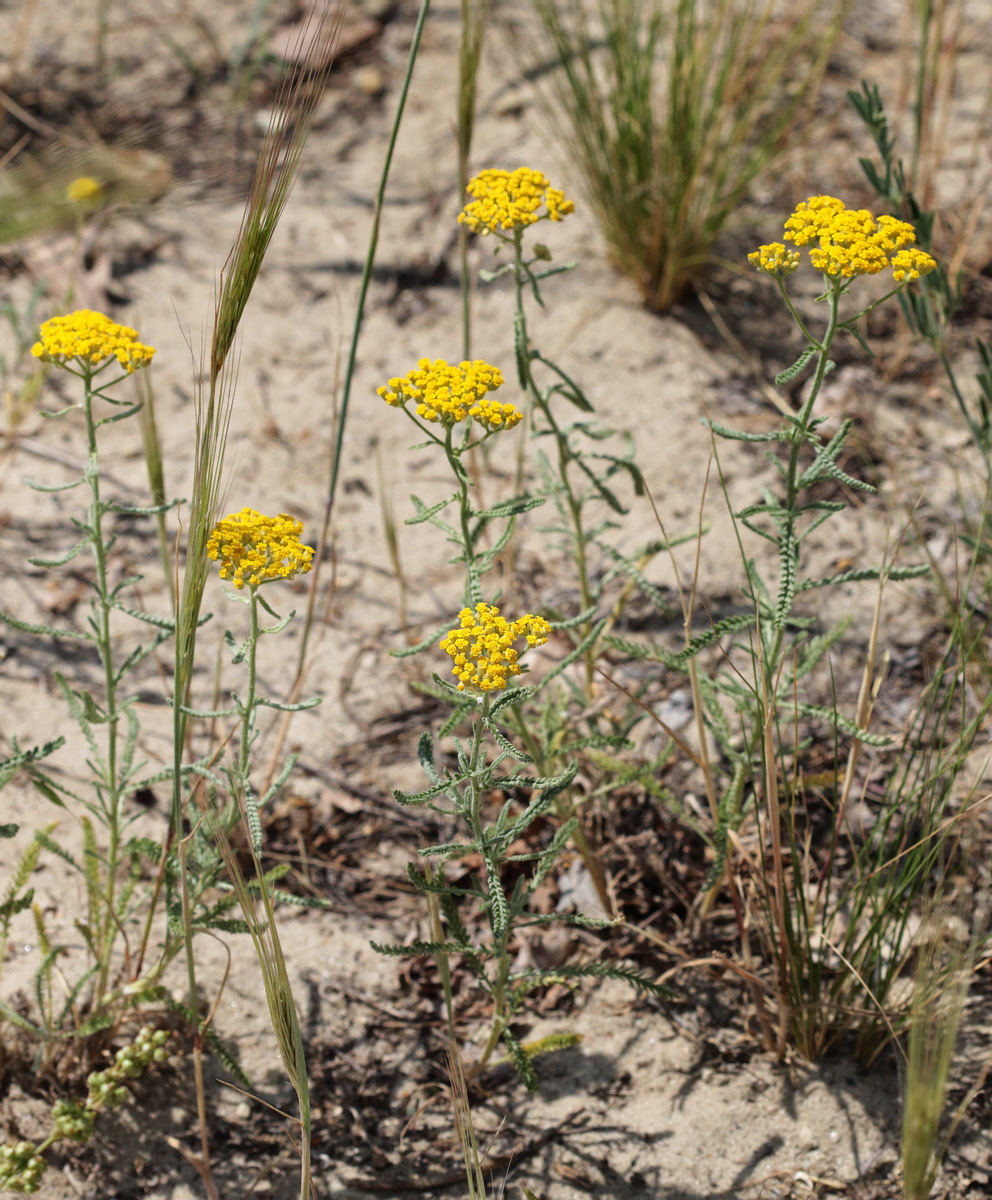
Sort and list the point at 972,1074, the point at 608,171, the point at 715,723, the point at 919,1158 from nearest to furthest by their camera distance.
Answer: the point at 919,1158 < the point at 972,1074 < the point at 715,723 < the point at 608,171

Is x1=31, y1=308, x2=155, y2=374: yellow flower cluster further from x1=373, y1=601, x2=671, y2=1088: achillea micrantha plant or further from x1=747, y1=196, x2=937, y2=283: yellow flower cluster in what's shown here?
x1=747, y1=196, x2=937, y2=283: yellow flower cluster

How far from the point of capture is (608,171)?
124 inches

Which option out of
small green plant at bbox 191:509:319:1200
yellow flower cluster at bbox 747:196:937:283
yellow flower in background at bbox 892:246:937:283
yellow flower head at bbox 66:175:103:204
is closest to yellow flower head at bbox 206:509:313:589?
small green plant at bbox 191:509:319:1200

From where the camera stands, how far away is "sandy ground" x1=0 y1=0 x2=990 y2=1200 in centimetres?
196

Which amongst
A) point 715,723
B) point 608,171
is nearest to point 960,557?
point 715,723

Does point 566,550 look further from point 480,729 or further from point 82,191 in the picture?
point 82,191

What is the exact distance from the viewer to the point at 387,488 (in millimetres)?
3104

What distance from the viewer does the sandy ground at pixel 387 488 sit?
1964 mm

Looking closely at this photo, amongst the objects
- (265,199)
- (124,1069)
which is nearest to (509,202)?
(265,199)

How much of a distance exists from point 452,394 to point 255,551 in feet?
1.27

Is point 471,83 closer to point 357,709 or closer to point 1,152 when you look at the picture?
point 357,709

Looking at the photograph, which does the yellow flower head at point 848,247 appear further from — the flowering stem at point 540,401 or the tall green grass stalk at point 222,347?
the tall green grass stalk at point 222,347

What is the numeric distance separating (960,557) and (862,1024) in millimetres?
1287

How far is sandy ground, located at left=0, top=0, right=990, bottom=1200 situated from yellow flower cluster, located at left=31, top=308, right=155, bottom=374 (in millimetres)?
278
